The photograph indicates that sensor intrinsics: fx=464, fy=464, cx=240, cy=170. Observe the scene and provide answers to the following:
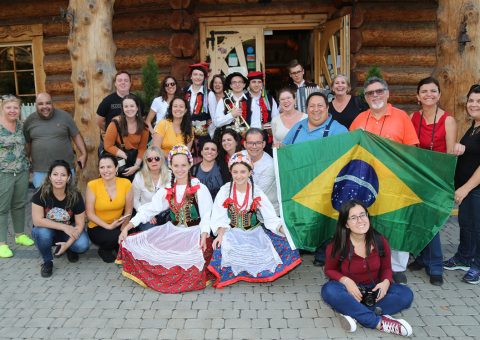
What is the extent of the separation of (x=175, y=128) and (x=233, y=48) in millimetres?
4257

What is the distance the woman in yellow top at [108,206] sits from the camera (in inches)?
197

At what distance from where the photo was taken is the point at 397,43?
8.81 metres

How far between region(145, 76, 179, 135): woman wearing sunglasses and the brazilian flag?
210 cm

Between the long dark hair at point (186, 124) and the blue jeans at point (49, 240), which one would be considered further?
the long dark hair at point (186, 124)

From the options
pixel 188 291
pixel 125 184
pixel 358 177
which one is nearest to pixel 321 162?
pixel 358 177

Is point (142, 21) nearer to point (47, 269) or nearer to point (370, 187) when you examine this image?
point (47, 269)

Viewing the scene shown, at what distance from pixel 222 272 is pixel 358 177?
5.17 ft

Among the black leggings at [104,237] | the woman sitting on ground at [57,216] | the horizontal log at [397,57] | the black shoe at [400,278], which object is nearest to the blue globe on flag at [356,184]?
the black shoe at [400,278]

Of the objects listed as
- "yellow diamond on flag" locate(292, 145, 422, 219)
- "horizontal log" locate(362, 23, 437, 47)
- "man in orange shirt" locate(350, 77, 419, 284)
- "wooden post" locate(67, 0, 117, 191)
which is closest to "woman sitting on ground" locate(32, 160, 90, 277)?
"wooden post" locate(67, 0, 117, 191)

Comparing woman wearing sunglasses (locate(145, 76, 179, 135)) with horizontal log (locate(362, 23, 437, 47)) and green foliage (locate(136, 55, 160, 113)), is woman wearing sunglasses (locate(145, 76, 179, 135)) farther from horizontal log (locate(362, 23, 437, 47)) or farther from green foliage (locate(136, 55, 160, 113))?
horizontal log (locate(362, 23, 437, 47))

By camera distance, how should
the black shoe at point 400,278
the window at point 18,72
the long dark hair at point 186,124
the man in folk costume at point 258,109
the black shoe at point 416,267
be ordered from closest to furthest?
the black shoe at point 400,278
the black shoe at point 416,267
the long dark hair at point 186,124
the man in folk costume at point 258,109
the window at point 18,72

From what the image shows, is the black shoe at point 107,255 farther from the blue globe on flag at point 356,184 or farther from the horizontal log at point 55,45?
the horizontal log at point 55,45

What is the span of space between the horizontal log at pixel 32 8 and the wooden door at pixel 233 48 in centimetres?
299

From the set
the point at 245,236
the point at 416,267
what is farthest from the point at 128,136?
A: the point at 416,267
